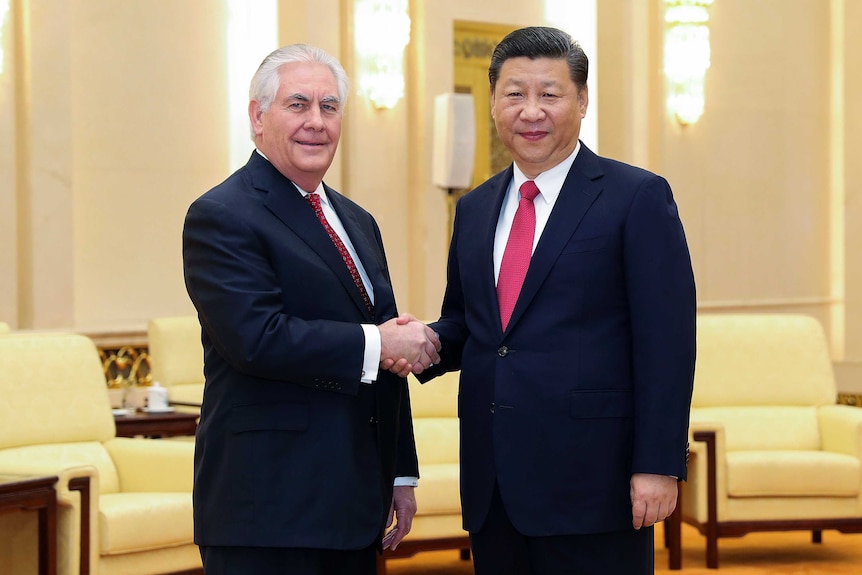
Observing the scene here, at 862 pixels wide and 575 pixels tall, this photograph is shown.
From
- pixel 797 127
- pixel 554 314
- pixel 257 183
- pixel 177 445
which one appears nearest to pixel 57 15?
pixel 177 445

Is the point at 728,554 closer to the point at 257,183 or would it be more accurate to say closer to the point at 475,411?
the point at 475,411

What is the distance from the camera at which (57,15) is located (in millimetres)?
6676

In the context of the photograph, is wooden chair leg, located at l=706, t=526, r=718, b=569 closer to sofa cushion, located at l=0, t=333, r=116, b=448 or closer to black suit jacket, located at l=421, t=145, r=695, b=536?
sofa cushion, located at l=0, t=333, r=116, b=448

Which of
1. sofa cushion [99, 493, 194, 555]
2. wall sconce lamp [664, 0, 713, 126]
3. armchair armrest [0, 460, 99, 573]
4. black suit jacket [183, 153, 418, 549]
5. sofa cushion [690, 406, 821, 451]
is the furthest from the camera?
wall sconce lamp [664, 0, 713, 126]

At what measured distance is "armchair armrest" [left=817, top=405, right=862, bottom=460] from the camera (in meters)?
5.74

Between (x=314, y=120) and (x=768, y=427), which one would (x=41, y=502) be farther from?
(x=768, y=427)

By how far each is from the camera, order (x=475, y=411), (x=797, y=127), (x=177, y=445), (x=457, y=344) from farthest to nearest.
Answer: (x=797, y=127)
(x=177, y=445)
(x=457, y=344)
(x=475, y=411)

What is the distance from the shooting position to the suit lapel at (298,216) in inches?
103

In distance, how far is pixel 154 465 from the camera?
16.1 ft

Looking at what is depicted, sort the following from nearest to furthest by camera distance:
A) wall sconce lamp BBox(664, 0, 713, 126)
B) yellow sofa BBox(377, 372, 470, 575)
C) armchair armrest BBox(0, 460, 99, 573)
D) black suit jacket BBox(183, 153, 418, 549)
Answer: black suit jacket BBox(183, 153, 418, 549)
armchair armrest BBox(0, 460, 99, 573)
yellow sofa BBox(377, 372, 470, 575)
wall sconce lamp BBox(664, 0, 713, 126)

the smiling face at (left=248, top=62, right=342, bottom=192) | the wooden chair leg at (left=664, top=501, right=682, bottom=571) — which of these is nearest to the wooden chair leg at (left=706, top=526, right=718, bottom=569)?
the wooden chair leg at (left=664, top=501, right=682, bottom=571)

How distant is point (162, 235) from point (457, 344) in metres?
4.79

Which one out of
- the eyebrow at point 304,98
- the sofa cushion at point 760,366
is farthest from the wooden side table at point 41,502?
the sofa cushion at point 760,366

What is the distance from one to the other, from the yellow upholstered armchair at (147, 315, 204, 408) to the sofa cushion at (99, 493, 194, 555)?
6.18 ft
